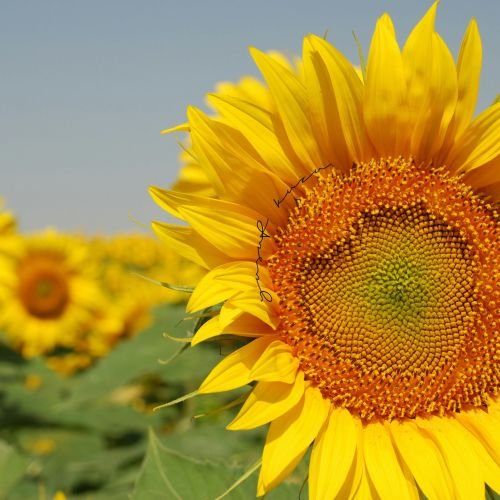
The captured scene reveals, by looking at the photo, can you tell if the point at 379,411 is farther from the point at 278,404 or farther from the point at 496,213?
the point at 496,213

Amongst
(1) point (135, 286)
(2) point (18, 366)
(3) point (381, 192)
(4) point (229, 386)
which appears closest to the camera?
(4) point (229, 386)

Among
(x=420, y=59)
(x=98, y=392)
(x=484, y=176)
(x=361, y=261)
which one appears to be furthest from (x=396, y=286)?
(x=98, y=392)

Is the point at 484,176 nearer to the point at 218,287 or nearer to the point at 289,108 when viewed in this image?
the point at 289,108

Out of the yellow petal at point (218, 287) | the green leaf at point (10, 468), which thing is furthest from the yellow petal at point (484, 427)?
the green leaf at point (10, 468)

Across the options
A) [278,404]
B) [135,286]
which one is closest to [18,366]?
[135,286]

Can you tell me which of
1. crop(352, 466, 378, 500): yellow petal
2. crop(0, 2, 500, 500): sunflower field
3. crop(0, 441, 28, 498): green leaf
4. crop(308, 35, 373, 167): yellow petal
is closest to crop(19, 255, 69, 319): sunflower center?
crop(0, 441, 28, 498): green leaf
